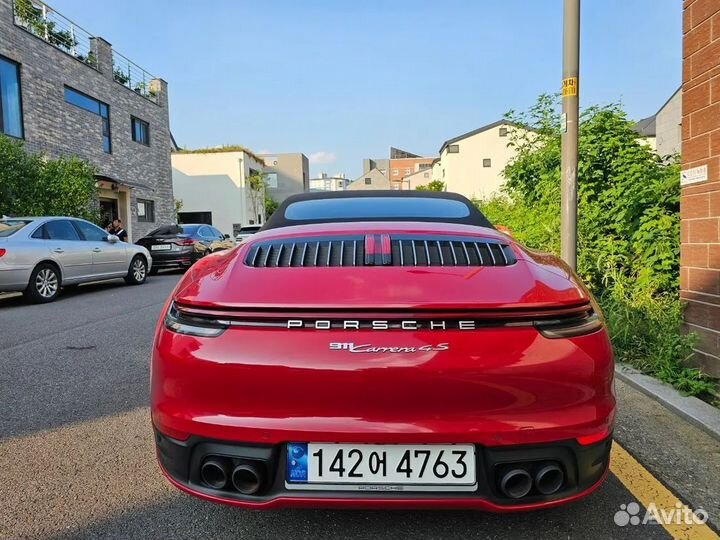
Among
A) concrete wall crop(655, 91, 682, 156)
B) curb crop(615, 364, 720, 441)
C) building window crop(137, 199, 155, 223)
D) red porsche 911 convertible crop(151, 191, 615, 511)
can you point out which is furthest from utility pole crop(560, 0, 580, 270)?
concrete wall crop(655, 91, 682, 156)

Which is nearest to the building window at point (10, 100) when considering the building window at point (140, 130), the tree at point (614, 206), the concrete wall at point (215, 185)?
the building window at point (140, 130)

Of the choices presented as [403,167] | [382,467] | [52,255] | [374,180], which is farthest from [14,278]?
[403,167]

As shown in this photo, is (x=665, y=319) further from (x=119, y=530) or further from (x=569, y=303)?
(x=119, y=530)

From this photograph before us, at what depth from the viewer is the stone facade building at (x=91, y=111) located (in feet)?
49.8

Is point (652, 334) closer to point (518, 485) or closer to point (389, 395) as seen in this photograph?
point (518, 485)

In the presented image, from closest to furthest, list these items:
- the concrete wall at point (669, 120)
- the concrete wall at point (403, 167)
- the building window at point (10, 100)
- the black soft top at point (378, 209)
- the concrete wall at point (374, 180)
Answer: the black soft top at point (378, 209) < the building window at point (10, 100) < the concrete wall at point (669, 120) < the concrete wall at point (374, 180) < the concrete wall at point (403, 167)

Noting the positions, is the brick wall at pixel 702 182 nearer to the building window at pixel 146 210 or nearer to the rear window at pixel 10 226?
the rear window at pixel 10 226

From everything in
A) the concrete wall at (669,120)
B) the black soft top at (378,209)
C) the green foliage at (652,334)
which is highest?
the concrete wall at (669,120)

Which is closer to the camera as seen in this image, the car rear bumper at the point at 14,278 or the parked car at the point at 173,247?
the car rear bumper at the point at 14,278

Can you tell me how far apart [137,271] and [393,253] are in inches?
408

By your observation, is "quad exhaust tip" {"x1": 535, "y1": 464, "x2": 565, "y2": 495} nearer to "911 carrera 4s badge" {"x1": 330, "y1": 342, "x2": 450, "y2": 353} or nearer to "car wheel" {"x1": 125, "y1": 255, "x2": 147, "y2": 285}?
"911 carrera 4s badge" {"x1": 330, "y1": 342, "x2": 450, "y2": 353}

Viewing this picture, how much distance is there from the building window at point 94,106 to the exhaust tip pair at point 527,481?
2000cm

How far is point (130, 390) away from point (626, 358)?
12.6 feet

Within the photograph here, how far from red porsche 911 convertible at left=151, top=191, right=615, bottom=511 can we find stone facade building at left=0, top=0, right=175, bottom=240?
16.4 metres
